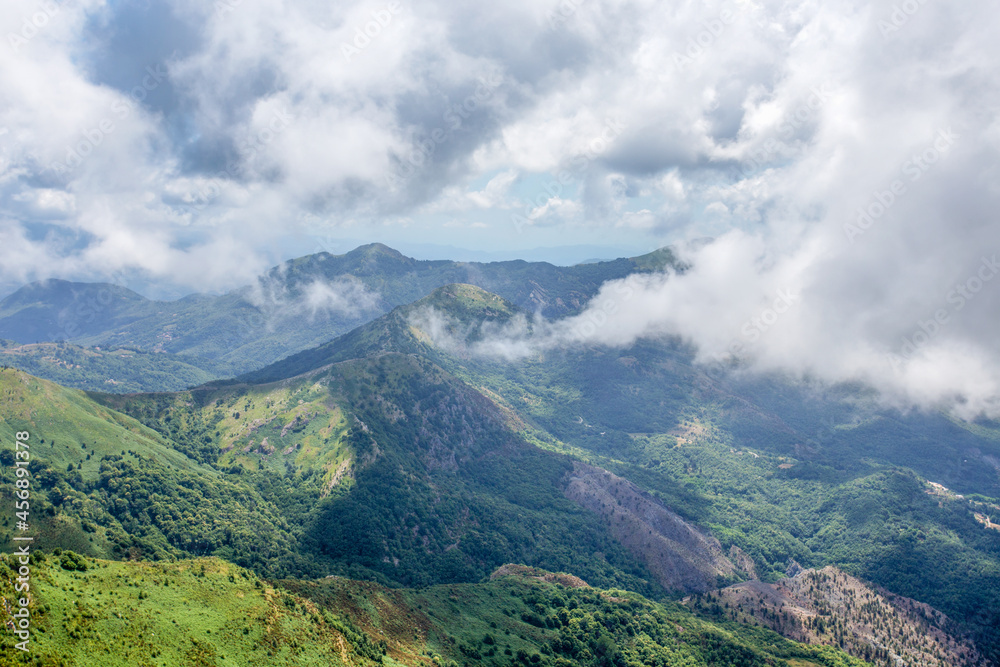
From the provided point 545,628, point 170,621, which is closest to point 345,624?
point 170,621

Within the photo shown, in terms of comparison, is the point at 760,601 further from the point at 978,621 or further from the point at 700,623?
the point at 978,621

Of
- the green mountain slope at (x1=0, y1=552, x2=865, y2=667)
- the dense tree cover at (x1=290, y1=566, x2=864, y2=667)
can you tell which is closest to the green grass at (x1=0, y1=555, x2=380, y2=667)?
the green mountain slope at (x1=0, y1=552, x2=865, y2=667)

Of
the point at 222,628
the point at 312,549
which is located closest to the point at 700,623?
the point at 312,549

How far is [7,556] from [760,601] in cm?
20625

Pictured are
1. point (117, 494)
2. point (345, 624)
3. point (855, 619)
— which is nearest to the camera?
point (345, 624)

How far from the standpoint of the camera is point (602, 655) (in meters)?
128

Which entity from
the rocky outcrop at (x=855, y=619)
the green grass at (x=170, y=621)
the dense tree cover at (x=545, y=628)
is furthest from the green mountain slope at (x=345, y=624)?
the rocky outcrop at (x=855, y=619)

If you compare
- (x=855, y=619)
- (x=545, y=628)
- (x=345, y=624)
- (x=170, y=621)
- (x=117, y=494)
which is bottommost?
(x=855, y=619)

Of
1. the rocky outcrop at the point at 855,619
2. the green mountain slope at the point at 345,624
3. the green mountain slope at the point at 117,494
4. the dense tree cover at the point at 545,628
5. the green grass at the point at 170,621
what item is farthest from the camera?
the rocky outcrop at the point at 855,619

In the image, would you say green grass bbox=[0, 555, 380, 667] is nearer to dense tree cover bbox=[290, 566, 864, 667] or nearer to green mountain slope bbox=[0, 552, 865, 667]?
green mountain slope bbox=[0, 552, 865, 667]

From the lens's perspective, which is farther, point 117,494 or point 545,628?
point 117,494

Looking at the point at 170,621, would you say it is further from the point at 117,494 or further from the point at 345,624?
the point at 117,494

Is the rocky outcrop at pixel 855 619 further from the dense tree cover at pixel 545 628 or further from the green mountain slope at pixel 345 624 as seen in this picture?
the green mountain slope at pixel 345 624

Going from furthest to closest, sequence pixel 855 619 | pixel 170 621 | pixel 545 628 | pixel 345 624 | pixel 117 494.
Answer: pixel 855 619
pixel 117 494
pixel 545 628
pixel 345 624
pixel 170 621
